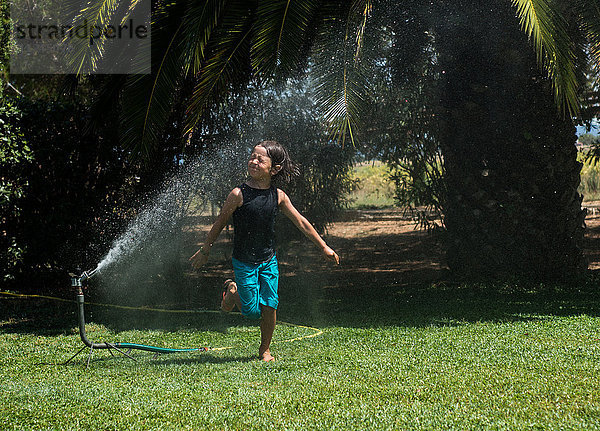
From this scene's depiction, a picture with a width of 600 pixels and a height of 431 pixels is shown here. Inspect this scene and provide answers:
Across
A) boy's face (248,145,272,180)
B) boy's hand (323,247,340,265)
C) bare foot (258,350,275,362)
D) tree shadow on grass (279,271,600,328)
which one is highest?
boy's face (248,145,272,180)

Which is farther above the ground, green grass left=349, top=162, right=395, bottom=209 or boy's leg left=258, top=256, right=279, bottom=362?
green grass left=349, top=162, right=395, bottom=209

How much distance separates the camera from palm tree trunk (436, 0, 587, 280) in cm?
866

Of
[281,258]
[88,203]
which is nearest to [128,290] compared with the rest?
[88,203]

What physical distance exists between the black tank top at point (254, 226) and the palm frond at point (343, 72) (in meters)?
1.60

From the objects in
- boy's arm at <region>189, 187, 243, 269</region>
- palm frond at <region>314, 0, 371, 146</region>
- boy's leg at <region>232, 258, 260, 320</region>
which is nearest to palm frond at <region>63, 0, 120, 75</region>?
palm frond at <region>314, 0, 371, 146</region>

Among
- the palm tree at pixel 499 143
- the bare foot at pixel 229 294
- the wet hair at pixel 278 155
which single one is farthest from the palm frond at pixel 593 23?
the bare foot at pixel 229 294

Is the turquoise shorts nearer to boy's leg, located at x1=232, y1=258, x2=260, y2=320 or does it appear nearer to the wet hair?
boy's leg, located at x1=232, y1=258, x2=260, y2=320

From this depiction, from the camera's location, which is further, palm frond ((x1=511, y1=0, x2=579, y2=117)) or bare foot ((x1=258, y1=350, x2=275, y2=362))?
palm frond ((x1=511, y1=0, x2=579, y2=117))

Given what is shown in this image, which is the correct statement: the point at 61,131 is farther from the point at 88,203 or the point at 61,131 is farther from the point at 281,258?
the point at 281,258

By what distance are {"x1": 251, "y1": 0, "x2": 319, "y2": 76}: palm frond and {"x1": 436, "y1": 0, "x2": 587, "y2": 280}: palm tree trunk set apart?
3.01 metres

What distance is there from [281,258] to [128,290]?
121 inches

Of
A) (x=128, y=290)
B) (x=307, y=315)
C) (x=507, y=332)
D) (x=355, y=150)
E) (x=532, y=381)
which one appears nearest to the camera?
(x=532, y=381)

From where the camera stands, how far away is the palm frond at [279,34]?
20.5 ft

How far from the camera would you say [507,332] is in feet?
18.6
